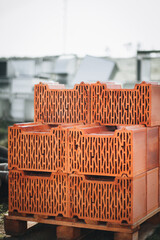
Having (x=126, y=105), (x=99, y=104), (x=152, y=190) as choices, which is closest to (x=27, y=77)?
(x=99, y=104)

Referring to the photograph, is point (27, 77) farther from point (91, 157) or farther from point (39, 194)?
point (91, 157)

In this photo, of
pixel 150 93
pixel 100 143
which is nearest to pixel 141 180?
pixel 100 143

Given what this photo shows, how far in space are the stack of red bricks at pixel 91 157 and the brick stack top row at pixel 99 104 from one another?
0.05ft

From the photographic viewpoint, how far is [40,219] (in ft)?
18.9

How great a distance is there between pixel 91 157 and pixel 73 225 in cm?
93

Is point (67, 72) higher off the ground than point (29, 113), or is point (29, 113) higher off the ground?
point (67, 72)

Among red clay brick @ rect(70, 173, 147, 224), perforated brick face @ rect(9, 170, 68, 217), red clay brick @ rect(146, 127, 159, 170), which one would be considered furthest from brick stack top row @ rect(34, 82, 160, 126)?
perforated brick face @ rect(9, 170, 68, 217)

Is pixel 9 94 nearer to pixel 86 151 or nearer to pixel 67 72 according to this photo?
pixel 67 72

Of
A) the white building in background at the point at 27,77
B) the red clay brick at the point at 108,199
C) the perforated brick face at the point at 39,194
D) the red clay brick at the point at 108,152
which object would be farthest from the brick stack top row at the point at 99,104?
the white building in background at the point at 27,77

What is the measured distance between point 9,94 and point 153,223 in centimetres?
2916

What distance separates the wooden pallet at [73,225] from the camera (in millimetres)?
5336

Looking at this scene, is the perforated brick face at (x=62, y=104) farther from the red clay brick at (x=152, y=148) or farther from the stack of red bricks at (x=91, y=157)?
the red clay brick at (x=152, y=148)

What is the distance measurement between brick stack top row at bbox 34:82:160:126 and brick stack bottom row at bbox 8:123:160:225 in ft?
0.75

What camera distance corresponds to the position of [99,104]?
6.19 meters
